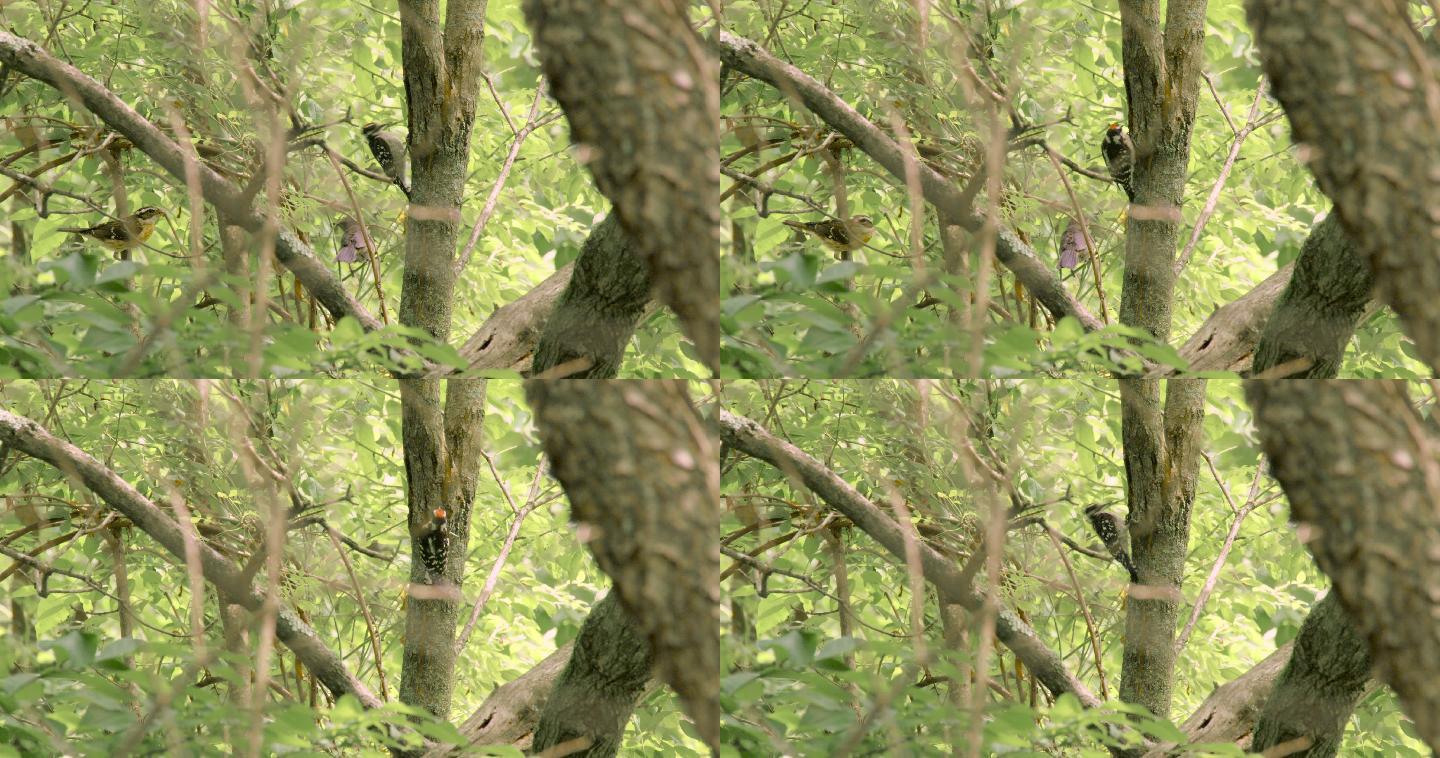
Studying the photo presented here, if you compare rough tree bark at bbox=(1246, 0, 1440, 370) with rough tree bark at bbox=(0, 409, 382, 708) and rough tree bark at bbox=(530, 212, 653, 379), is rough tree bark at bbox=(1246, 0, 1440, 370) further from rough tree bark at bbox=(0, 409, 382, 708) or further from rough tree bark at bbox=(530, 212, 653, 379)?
rough tree bark at bbox=(0, 409, 382, 708)

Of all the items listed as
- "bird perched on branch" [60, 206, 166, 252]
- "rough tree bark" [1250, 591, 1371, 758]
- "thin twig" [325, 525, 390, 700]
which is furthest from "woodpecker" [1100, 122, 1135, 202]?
"bird perched on branch" [60, 206, 166, 252]

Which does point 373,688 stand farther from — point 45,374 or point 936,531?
point 936,531

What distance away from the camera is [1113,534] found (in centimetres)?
366

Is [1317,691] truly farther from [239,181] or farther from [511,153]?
[239,181]

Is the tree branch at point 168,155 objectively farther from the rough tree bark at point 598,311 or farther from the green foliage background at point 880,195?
the green foliage background at point 880,195

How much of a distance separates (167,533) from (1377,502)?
107 inches

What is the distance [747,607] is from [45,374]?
1.75 metres

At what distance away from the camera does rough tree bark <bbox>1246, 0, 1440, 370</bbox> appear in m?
2.72

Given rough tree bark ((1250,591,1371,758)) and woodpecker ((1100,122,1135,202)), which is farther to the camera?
woodpecker ((1100,122,1135,202))

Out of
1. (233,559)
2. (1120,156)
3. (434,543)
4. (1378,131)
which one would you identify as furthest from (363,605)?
(1378,131)

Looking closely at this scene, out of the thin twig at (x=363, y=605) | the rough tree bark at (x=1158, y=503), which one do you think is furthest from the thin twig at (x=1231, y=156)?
the thin twig at (x=363, y=605)

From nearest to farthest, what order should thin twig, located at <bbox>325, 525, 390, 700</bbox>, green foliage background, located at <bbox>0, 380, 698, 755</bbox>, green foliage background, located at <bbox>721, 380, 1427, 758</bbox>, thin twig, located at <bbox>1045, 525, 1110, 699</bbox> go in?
1. green foliage background, located at <bbox>721, 380, 1427, 758</bbox>
2. thin twig, located at <bbox>1045, 525, 1110, 699</bbox>
3. green foliage background, located at <bbox>0, 380, 698, 755</bbox>
4. thin twig, located at <bbox>325, 525, 390, 700</bbox>

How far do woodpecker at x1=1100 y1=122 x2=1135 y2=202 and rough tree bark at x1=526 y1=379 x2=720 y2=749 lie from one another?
1.38 metres

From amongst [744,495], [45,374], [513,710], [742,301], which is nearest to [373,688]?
[513,710]
